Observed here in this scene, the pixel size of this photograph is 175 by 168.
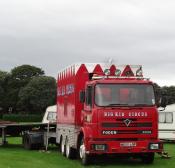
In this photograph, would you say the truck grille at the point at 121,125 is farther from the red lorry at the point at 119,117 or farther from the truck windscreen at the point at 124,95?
the truck windscreen at the point at 124,95

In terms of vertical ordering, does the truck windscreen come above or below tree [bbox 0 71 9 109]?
below

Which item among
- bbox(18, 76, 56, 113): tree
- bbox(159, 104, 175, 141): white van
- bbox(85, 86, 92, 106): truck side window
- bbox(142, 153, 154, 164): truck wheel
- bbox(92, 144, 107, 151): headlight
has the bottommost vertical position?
bbox(142, 153, 154, 164): truck wheel

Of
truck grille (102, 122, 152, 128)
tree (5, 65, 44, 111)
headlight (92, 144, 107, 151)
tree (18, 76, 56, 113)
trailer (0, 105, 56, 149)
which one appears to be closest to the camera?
headlight (92, 144, 107, 151)

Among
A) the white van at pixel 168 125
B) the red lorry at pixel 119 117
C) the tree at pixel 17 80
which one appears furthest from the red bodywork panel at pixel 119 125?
the tree at pixel 17 80

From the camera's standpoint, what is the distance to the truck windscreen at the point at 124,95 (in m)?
17.7

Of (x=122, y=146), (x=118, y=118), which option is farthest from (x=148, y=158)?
(x=118, y=118)

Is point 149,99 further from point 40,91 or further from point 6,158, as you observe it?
point 40,91

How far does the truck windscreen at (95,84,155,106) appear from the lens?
58.0ft

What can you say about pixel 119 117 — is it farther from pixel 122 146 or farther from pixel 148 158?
pixel 148 158

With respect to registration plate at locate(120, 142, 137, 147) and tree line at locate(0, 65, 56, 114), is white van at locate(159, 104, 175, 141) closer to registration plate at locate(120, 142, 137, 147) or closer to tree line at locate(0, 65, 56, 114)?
registration plate at locate(120, 142, 137, 147)

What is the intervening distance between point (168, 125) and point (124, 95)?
15.9 metres

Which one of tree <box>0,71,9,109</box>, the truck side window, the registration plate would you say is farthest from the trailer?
tree <box>0,71,9,109</box>

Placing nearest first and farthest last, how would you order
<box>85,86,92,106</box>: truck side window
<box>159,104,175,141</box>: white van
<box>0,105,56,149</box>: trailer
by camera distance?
1. <box>85,86,92,106</box>: truck side window
2. <box>0,105,56,149</box>: trailer
3. <box>159,104,175,141</box>: white van

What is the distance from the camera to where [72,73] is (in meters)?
20.3
